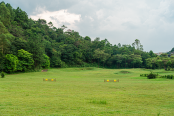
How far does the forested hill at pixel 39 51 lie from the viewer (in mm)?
49312

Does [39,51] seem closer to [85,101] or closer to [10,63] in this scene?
[10,63]

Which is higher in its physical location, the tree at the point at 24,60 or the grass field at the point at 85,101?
the tree at the point at 24,60

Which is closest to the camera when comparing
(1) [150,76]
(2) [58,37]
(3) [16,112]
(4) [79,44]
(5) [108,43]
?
(3) [16,112]

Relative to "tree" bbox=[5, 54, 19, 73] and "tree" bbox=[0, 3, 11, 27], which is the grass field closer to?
"tree" bbox=[5, 54, 19, 73]

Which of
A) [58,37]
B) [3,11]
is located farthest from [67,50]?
[3,11]

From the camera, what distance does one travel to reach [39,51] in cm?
5684

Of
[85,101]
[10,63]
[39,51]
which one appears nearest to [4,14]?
[39,51]

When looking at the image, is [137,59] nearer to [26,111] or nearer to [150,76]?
[150,76]

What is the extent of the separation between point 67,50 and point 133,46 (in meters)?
52.7

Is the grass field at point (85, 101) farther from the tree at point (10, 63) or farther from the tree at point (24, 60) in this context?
the tree at point (24, 60)

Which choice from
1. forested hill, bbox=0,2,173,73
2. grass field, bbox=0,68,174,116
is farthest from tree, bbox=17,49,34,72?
grass field, bbox=0,68,174,116

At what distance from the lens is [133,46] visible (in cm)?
10662

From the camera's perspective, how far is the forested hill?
49.3 meters

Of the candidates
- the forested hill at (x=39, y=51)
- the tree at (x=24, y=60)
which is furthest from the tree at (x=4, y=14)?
the tree at (x=24, y=60)
